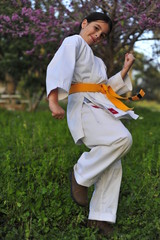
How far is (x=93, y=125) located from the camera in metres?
2.78

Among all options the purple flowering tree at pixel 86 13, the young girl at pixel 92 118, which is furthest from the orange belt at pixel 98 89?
the purple flowering tree at pixel 86 13

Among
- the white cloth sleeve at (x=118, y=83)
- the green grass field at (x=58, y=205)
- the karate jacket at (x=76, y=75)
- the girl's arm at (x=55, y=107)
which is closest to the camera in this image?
the girl's arm at (x=55, y=107)

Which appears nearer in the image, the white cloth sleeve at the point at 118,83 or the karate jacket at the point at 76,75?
the karate jacket at the point at 76,75

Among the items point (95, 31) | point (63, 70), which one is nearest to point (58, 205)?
point (63, 70)

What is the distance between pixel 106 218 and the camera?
2.76m

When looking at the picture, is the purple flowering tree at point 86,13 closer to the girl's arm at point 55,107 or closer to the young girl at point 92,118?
the young girl at point 92,118

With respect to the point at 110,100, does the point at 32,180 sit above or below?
below

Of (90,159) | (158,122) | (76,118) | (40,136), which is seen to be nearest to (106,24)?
(76,118)

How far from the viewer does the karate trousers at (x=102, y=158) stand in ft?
8.73

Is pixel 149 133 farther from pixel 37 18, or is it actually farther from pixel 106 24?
pixel 106 24

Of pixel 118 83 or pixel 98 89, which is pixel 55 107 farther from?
pixel 118 83

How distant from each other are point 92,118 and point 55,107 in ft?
1.14

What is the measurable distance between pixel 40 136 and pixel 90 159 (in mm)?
2921

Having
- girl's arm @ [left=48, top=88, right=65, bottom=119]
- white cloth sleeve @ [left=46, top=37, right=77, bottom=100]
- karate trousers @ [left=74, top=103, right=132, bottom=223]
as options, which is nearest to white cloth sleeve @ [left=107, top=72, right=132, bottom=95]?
karate trousers @ [left=74, top=103, right=132, bottom=223]
